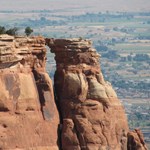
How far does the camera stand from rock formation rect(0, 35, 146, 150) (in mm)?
52188

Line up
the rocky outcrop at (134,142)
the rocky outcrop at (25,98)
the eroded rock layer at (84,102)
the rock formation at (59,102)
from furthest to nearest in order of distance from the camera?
the rocky outcrop at (134,142), the eroded rock layer at (84,102), the rock formation at (59,102), the rocky outcrop at (25,98)

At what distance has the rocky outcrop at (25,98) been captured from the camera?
5178cm

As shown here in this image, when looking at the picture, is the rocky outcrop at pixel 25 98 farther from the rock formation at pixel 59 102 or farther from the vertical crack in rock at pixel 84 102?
the vertical crack in rock at pixel 84 102

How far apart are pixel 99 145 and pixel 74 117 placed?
213 centimetres

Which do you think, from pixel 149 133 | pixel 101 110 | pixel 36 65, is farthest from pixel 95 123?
pixel 149 133

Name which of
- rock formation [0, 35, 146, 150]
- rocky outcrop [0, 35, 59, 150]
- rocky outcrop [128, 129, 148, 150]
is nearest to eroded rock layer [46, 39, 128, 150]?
rock formation [0, 35, 146, 150]

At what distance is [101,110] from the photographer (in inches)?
2233

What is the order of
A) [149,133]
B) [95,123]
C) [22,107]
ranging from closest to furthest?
[22,107] < [95,123] < [149,133]

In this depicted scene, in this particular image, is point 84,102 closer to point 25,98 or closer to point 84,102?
point 84,102

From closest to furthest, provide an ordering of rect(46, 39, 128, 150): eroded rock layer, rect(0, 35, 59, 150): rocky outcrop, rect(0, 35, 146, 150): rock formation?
rect(0, 35, 59, 150): rocky outcrop, rect(0, 35, 146, 150): rock formation, rect(46, 39, 128, 150): eroded rock layer

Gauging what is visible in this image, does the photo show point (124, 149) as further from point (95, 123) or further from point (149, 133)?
point (149, 133)

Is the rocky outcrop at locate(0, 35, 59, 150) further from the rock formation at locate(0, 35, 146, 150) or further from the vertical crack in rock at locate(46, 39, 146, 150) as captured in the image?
the vertical crack in rock at locate(46, 39, 146, 150)

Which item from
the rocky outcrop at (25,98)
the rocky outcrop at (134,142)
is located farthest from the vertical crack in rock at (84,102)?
the rocky outcrop at (25,98)

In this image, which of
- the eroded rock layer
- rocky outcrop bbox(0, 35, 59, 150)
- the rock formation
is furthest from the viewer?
the eroded rock layer
